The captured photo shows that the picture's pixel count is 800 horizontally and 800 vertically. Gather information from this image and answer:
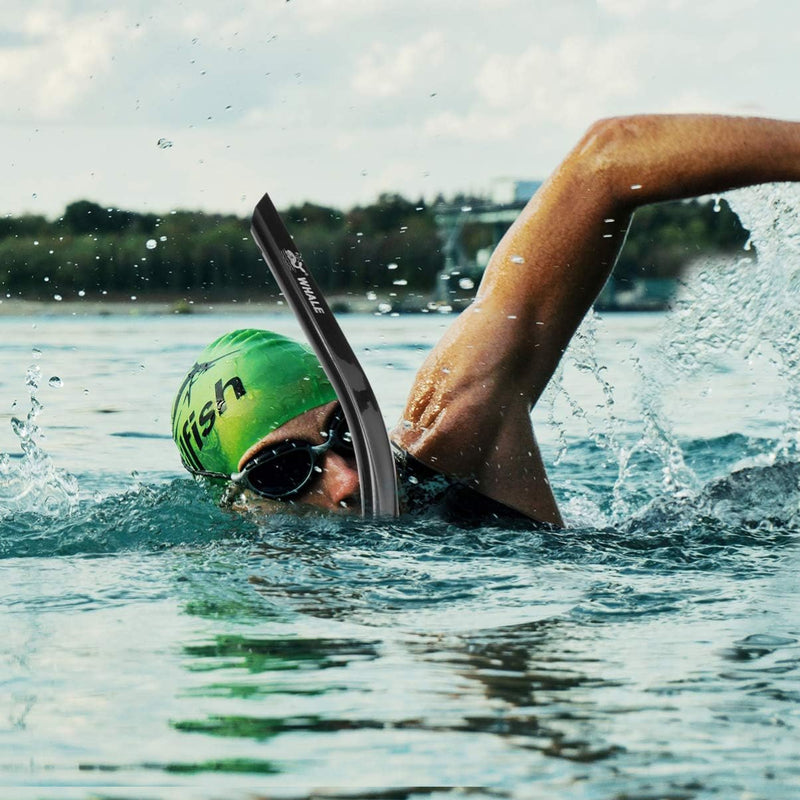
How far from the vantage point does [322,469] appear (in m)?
3.80

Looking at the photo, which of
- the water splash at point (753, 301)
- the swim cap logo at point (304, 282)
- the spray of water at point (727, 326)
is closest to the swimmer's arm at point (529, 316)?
the swim cap logo at point (304, 282)

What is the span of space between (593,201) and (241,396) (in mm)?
1155

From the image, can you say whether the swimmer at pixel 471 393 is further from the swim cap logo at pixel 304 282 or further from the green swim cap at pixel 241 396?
the swim cap logo at pixel 304 282

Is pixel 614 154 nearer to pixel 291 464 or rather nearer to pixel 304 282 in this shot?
pixel 304 282

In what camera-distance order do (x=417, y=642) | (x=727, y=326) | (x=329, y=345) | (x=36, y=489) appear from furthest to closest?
(x=727, y=326) < (x=36, y=489) < (x=329, y=345) < (x=417, y=642)

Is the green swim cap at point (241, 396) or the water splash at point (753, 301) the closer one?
the green swim cap at point (241, 396)

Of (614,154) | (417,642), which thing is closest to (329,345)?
(614,154)

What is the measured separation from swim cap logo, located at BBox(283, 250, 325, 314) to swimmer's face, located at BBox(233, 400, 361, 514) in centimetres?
34

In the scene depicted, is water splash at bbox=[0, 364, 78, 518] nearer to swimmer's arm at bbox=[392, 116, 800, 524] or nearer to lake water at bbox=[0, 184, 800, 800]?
lake water at bbox=[0, 184, 800, 800]

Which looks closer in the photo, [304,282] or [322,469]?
[304,282]

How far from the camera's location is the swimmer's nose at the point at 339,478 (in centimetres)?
377

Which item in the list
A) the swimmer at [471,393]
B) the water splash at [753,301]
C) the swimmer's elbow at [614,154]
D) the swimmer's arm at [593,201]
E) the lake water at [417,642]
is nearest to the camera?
the lake water at [417,642]

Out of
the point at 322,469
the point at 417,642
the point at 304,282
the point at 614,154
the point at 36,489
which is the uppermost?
the point at 614,154

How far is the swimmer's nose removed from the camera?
3.77 meters
